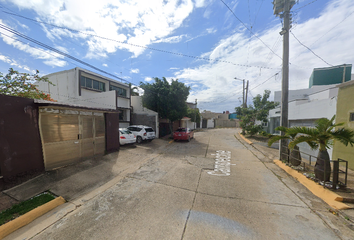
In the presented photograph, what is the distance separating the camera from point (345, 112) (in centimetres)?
654

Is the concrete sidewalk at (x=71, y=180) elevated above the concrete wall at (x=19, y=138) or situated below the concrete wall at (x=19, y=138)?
below

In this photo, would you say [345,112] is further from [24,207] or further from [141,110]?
[141,110]

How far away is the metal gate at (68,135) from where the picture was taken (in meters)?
5.49

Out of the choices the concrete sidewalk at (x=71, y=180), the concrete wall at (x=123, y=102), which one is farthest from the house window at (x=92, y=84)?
the concrete sidewalk at (x=71, y=180)

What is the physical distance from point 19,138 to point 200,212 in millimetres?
6106

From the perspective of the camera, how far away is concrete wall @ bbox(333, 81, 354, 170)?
620 centimetres

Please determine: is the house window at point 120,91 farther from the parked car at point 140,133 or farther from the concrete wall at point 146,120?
the parked car at point 140,133

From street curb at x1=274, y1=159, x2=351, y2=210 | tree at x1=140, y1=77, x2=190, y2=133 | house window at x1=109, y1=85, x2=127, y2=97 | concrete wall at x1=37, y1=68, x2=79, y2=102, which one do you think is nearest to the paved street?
street curb at x1=274, y1=159, x2=351, y2=210

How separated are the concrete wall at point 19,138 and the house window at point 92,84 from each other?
9.12 metres

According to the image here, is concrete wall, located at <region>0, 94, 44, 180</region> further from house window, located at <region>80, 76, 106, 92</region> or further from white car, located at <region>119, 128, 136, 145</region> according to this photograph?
house window, located at <region>80, 76, 106, 92</region>

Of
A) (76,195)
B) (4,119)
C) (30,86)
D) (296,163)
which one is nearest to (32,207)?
(76,195)

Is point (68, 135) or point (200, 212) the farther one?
point (68, 135)

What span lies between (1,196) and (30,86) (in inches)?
223

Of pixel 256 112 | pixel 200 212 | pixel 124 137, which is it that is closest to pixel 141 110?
pixel 124 137
